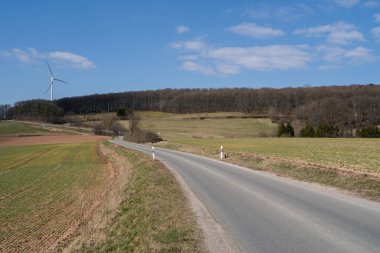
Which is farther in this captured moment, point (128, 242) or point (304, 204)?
point (304, 204)

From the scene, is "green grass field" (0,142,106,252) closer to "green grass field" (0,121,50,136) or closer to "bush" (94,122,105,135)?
"green grass field" (0,121,50,136)

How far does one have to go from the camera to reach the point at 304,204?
1247 cm

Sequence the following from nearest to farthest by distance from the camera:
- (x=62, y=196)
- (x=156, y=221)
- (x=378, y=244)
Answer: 1. (x=378, y=244)
2. (x=156, y=221)
3. (x=62, y=196)

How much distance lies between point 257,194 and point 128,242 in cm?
644

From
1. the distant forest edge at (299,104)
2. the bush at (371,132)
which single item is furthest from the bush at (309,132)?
the bush at (371,132)

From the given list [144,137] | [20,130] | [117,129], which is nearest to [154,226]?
[144,137]

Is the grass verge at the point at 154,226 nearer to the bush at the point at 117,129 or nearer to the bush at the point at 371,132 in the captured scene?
the bush at the point at 371,132

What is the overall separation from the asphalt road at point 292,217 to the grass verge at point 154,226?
808 millimetres

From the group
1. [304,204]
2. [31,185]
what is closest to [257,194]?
[304,204]

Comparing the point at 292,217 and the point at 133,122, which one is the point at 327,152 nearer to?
the point at 292,217

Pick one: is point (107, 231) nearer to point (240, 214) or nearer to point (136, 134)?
point (240, 214)

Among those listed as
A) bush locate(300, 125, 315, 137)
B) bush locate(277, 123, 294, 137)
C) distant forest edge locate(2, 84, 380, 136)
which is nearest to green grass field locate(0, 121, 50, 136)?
distant forest edge locate(2, 84, 380, 136)

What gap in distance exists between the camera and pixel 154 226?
10.7 m

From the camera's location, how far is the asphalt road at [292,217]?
26.5 feet
